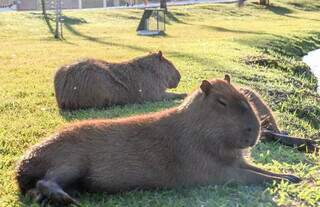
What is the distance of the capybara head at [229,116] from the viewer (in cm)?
416

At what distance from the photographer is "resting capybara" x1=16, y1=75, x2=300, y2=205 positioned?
4.05 meters

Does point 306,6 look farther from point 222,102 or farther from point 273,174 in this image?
point 222,102

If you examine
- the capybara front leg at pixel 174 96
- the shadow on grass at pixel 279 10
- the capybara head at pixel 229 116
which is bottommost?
the shadow on grass at pixel 279 10

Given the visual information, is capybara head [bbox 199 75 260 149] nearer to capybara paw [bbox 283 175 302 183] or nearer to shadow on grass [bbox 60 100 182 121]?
capybara paw [bbox 283 175 302 183]

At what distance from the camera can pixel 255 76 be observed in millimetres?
10203

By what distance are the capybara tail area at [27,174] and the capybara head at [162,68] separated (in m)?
4.25

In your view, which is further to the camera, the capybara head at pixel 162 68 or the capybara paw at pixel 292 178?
the capybara head at pixel 162 68

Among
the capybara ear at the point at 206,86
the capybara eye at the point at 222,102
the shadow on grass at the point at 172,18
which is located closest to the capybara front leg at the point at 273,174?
the capybara eye at the point at 222,102

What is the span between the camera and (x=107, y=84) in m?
7.45

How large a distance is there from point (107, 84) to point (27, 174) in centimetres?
348

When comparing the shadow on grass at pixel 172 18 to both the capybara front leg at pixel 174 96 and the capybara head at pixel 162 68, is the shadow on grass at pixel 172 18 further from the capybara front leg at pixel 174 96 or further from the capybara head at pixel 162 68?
the capybara front leg at pixel 174 96

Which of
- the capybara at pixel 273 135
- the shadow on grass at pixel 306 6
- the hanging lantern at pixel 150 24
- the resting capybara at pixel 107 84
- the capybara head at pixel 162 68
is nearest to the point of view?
the capybara at pixel 273 135

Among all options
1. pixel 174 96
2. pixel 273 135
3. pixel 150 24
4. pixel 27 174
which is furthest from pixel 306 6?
pixel 27 174

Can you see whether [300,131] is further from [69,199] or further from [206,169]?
[69,199]
